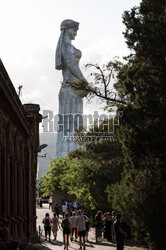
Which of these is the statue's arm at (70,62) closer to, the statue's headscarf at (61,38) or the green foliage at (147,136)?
the statue's headscarf at (61,38)

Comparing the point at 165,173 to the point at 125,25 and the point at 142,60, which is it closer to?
the point at 142,60

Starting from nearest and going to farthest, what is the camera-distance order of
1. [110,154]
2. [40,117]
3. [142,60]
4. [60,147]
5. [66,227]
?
[142,60] < [66,227] < [110,154] < [40,117] < [60,147]

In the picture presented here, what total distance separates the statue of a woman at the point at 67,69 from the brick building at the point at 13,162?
223ft

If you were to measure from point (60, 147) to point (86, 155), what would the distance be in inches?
2789

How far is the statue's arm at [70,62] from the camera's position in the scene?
9550cm

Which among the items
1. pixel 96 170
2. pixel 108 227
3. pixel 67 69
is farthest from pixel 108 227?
pixel 67 69

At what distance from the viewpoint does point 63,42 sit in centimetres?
9681

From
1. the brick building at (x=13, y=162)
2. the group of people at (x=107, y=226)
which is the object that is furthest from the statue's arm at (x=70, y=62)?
the group of people at (x=107, y=226)

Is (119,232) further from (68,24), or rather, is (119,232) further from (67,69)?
(68,24)

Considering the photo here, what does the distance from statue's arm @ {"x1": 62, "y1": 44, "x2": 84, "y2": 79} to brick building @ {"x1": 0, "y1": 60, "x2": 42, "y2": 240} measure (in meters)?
67.9

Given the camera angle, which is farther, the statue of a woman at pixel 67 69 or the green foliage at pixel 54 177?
the statue of a woman at pixel 67 69

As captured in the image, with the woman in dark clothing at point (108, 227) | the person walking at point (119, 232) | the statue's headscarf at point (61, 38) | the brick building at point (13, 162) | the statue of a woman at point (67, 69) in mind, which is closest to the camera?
the person walking at point (119, 232)

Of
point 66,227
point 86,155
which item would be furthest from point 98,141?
point 66,227

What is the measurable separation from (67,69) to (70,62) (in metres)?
1.74
